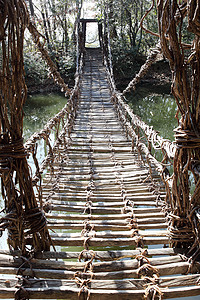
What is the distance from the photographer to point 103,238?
49.8 inches

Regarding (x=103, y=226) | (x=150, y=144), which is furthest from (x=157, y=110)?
(x=103, y=226)

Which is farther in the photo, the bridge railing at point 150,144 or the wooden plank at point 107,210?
the wooden plank at point 107,210

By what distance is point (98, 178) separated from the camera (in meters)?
2.13

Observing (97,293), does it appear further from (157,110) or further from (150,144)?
(157,110)

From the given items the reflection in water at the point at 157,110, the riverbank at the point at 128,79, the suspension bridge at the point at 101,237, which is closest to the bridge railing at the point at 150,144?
the suspension bridge at the point at 101,237

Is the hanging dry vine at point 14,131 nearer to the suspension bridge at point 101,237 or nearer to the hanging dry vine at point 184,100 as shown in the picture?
the suspension bridge at point 101,237

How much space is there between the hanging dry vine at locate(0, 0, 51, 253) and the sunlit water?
436cm

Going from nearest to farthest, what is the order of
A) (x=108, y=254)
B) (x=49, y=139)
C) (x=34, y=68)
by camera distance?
(x=108, y=254), (x=49, y=139), (x=34, y=68)

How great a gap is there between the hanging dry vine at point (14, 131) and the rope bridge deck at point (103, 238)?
149 millimetres

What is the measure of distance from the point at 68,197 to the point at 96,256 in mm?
677

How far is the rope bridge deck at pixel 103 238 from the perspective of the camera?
3.06 ft

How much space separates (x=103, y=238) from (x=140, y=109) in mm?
6639

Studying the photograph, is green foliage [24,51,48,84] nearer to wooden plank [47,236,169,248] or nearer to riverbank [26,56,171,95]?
riverbank [26,56,171,95]

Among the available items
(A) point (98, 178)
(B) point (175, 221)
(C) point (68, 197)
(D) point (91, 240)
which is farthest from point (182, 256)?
(A) point (98, 178)
